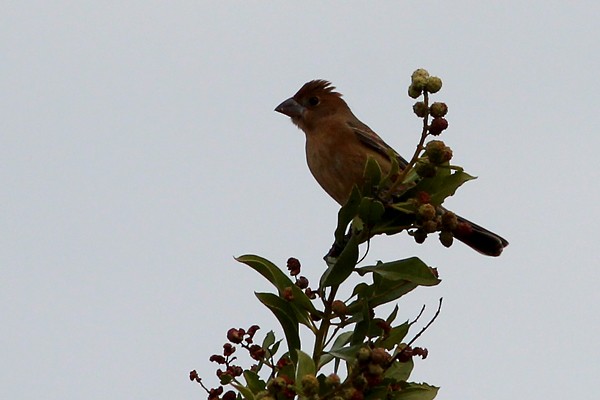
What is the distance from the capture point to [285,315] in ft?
11.5

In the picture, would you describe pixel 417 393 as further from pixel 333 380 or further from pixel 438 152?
pixel 438 152

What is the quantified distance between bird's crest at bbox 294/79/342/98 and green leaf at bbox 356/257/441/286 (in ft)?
13.7

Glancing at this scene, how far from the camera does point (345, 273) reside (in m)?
3.48

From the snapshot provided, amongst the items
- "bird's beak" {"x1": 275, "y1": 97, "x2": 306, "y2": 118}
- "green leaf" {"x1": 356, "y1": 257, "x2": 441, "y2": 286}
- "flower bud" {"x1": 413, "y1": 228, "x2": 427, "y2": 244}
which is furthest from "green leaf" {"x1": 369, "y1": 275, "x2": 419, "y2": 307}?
"bird's beak" {"x1": 275, "y1": 97, "x2": 306, "y2": 118}

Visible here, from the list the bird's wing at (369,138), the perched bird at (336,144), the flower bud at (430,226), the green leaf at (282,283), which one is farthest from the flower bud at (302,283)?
the bird's wing at (369,138)

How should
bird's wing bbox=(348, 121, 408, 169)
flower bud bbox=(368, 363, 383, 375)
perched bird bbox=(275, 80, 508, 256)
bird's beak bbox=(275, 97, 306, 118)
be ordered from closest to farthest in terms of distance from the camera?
flower bud bbox=(368, 363, 383, 375), perched bird bbox=(275, 80, 508, 256), bird's wing bbox=(348, 121, 408, 169), bird's beak bbox=(275, 97, 306, 118)

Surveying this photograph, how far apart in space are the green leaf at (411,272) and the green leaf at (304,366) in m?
0.47

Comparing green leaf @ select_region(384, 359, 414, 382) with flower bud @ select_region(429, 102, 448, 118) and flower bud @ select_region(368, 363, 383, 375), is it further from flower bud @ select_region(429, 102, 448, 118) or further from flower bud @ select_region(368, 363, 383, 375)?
flower bud @ select_region(429, 102, 448, 118)

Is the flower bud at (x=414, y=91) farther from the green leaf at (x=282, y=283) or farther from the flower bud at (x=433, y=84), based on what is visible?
the green leaf at (x=282, y=283)

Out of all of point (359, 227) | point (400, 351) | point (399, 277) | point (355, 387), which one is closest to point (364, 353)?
point (355, 387)

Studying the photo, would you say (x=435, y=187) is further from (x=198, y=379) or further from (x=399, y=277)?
(x=198, y=379)

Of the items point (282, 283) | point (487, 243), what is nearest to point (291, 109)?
point (487, 243)

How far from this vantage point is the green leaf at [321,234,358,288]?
11.4 feet

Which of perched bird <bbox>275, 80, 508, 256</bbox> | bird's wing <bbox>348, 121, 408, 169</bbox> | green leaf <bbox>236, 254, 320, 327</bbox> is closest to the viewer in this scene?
green leaf <bbox>236, 254, 320, 327</bbox>
